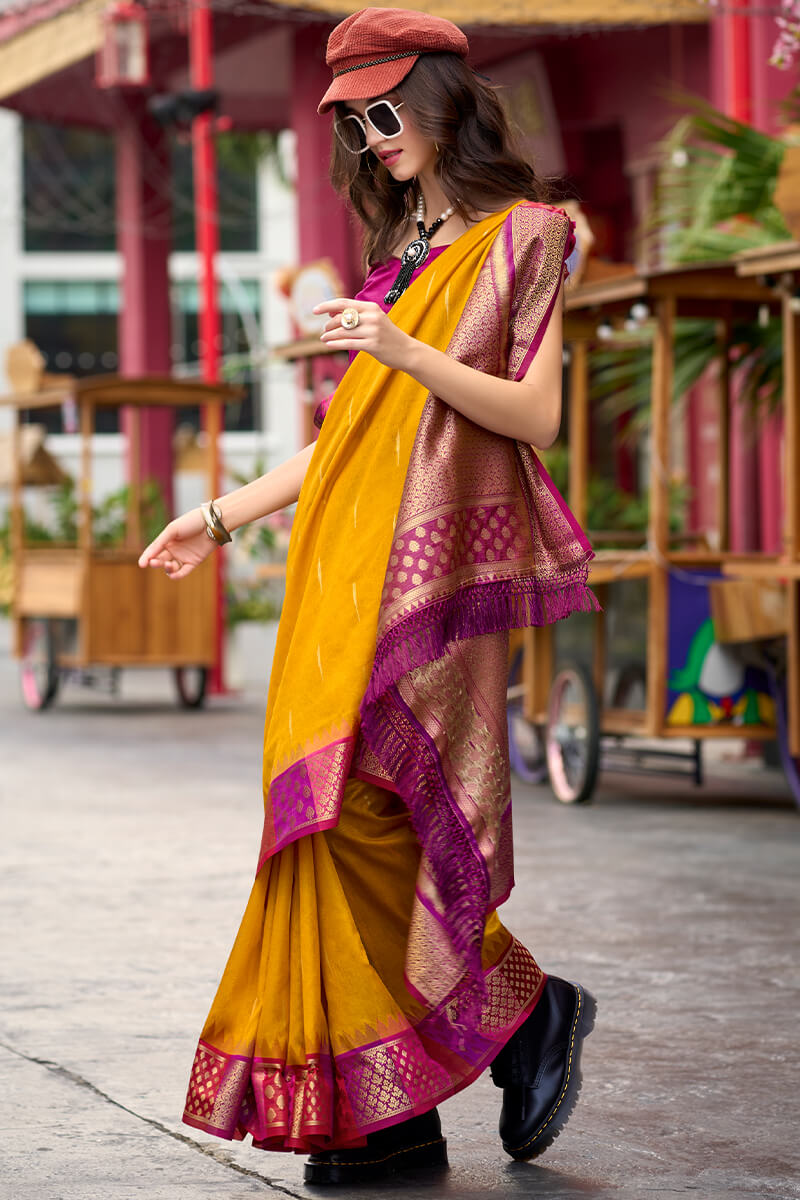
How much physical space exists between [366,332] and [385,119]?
50cm

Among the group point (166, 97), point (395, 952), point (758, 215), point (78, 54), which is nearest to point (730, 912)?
point (395, 952)

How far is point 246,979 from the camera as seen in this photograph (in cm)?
327

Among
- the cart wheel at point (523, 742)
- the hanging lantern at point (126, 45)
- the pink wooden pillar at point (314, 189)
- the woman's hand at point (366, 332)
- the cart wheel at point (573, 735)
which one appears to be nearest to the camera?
the woman's hand at point (366, 332)

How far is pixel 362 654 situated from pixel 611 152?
13802mm

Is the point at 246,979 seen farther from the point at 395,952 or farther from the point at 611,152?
the point at 611,152

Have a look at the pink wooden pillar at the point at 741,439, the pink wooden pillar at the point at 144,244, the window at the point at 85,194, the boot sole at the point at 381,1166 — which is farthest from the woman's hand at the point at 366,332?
the window at the point at 85,194

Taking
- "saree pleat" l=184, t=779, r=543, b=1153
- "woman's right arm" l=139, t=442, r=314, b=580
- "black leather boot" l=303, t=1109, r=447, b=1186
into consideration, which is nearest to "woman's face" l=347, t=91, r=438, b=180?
"woman's right arm" l=139, t=442, r=314, b=580

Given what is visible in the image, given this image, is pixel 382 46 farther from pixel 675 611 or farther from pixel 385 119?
pixel 675 611

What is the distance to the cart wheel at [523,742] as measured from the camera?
993cm

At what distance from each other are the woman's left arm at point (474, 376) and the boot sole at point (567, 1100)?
Result: 977 mm

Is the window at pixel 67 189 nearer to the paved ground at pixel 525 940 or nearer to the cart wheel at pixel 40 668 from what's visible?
the cart wheel at pixel 40 668

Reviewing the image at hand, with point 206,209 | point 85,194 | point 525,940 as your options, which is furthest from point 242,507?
point 85,194

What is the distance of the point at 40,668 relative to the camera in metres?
14.3

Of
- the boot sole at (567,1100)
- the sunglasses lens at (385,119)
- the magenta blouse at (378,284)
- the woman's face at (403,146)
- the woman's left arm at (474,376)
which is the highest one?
the sunglasses lens at (385,119)
